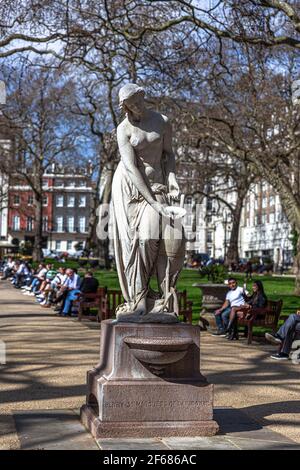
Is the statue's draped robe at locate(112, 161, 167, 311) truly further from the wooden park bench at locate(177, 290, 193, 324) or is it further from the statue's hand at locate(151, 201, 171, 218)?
the wooden park bench at locate(177, 290, 193, 324)

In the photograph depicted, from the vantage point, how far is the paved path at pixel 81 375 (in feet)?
26.2

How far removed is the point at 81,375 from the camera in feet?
33.3

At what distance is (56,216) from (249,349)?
94.9 m

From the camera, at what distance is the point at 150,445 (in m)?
6.24

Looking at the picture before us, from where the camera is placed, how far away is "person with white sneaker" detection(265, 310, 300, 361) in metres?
12.6

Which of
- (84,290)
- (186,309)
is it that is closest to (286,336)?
(186,309)

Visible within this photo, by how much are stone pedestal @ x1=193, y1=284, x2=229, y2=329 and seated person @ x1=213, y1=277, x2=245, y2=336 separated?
3.35 ft

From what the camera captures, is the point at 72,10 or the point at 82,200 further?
the point at 82,200

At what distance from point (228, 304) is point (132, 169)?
30.2 ft

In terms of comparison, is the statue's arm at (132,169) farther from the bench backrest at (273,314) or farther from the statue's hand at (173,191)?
the bench backrest at (273,314)

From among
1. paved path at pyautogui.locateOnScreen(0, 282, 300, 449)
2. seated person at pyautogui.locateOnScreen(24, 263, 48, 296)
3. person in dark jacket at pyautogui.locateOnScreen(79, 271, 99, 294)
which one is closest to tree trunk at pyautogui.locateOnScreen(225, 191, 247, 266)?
seated person at pyautogui.locateOnScreen(24, 263, 48, 296)
